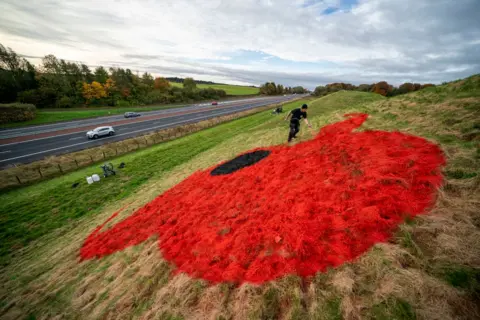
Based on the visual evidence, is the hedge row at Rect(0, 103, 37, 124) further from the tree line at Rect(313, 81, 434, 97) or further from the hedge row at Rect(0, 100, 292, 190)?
the tree line at Rect(313, 81, 434, 97)

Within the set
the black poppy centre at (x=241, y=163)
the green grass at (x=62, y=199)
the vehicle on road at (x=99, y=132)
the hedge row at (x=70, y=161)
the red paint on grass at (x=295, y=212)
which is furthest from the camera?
the vehicle on road at (x=99, y=132)

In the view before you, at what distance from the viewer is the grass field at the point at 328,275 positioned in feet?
9.86

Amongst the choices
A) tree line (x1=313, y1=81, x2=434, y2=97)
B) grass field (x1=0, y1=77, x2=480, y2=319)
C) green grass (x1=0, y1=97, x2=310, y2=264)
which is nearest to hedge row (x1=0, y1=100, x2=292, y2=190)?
green grass (x1=0, y1=97, x2=310, y2=264)

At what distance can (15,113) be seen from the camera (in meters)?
35.6

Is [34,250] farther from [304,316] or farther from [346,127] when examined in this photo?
[346,127]

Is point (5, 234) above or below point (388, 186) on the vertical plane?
below

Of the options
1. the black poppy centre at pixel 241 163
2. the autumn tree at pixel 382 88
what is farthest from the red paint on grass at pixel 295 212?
the autumn tree at pixel 382 88

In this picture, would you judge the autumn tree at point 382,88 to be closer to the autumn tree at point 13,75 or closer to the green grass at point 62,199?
the green grass at point 62,199

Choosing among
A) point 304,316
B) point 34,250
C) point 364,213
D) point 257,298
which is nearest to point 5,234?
point 34,250

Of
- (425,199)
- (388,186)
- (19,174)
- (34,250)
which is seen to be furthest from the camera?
(19,174)

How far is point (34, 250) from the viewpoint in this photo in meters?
9.70

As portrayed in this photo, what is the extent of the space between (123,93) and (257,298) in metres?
74.6

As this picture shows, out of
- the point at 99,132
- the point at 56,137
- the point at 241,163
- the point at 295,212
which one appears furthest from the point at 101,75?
the point at 295,212

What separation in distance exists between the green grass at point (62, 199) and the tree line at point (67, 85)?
48215 millimetres
